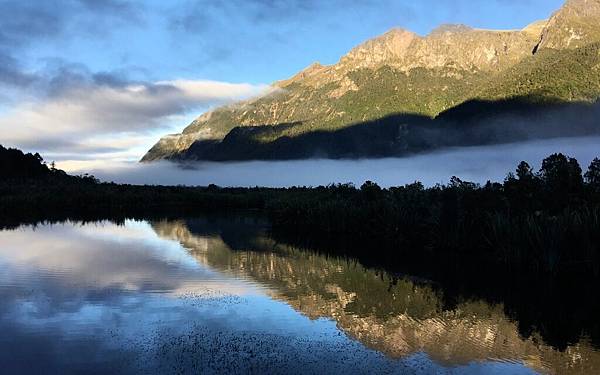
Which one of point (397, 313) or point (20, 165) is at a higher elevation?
point (20, 165)

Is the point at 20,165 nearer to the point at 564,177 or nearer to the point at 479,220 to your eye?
the point at 479,220

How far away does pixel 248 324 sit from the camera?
20.2m

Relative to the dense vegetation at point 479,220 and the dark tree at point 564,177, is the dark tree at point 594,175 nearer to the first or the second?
the dense vegetation at point 479,220

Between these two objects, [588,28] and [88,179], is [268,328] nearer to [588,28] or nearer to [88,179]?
[588,28]

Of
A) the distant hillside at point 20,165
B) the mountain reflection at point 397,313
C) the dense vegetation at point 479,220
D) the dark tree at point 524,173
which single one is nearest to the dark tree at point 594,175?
the dense vegetation at point 479,220

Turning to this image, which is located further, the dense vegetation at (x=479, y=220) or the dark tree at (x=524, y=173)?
the dark tree at (x=524, y=173)

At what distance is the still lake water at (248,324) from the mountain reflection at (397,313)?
6 cm

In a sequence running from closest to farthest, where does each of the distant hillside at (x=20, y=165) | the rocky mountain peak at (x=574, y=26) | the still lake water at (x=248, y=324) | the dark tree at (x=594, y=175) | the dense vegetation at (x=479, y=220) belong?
the still lake water at (x=248, y=324) → the dense vegetation at (x=479, y=220) → the dark tree at (x=594, y=175) → the rocky mountain peak at (x=574, y=26) → the distant hillside at (x=20, y=165)

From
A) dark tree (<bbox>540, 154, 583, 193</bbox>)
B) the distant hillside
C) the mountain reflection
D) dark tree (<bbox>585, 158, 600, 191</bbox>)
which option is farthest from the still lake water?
the distant hillside

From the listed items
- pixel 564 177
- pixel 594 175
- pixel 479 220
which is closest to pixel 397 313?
pixel 479 220

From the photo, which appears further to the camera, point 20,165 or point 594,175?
point 20,165

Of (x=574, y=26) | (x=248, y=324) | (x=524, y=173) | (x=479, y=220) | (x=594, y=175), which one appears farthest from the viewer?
(x=574, y=26)

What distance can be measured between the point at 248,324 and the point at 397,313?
6683mm

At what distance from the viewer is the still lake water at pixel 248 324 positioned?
51.9ft
